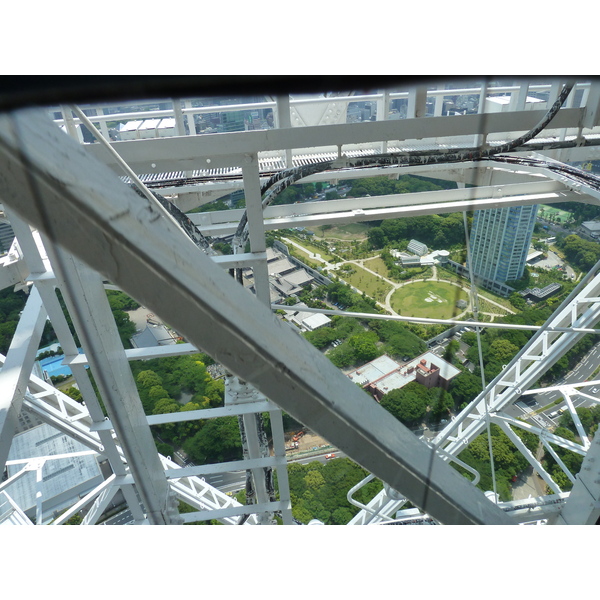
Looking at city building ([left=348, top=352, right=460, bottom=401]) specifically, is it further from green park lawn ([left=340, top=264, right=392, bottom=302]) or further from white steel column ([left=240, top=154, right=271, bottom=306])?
white steel column ([left=240, top=154, right=271, bottom=306])

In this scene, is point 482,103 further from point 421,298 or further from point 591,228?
point 421,298

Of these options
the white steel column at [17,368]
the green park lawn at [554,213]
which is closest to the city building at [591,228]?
the green park lawn at [554,213]

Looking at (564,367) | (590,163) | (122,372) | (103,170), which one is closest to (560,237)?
(590,163)

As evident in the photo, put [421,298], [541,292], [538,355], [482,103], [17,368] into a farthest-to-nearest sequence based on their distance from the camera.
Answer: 1. [421,298]
2. [541,292]
3. [538,355]
4. [17,368]
5. [482,103]

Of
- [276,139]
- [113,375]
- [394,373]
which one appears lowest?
[394,373]

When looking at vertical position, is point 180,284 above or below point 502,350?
above

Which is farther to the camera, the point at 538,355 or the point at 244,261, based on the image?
the point at 538,355

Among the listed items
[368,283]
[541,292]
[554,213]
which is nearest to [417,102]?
[554,213]

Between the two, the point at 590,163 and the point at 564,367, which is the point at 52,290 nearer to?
the point at 590,163

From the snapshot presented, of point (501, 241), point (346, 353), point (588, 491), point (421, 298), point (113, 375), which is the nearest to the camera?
point (113, 375)
